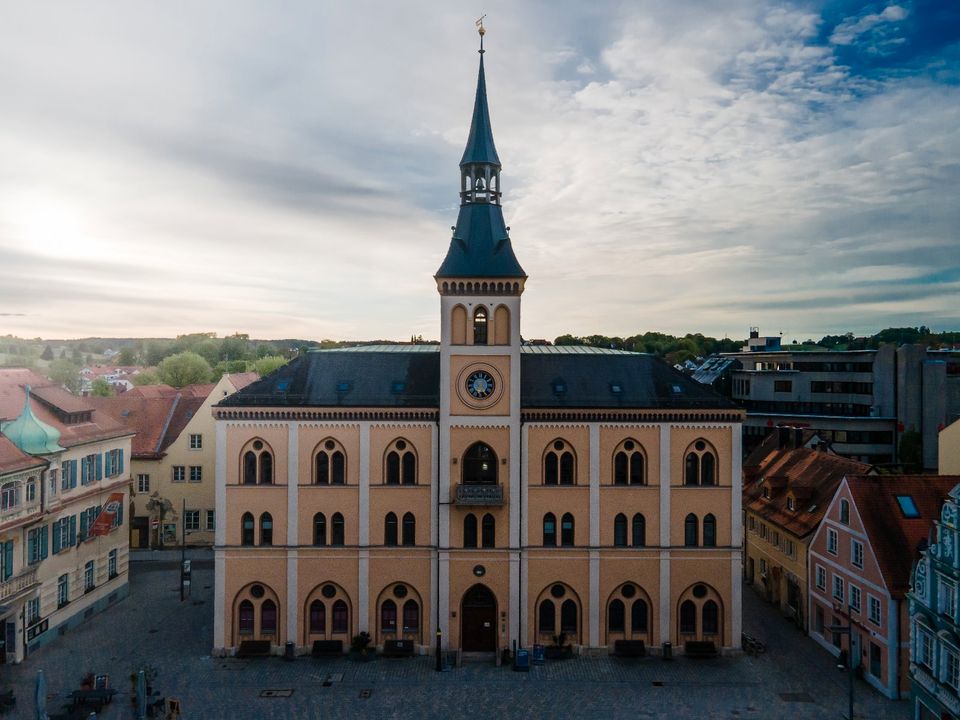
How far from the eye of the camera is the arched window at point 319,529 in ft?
125

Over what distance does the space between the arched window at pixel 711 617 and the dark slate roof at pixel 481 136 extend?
27.9 metres

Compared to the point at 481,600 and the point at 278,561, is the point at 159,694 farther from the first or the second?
the point at 481,600

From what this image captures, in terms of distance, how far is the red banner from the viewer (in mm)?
42969

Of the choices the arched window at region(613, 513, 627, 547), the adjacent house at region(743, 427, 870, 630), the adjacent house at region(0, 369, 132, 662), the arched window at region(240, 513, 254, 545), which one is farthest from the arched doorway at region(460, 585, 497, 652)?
the adjacent house at region(0, 369, 132, 662)

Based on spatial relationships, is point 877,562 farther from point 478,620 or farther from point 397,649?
point 397,649

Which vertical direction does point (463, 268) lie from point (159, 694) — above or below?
above

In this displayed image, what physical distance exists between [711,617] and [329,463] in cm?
2303

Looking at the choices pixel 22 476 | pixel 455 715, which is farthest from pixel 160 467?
pixel 455 715

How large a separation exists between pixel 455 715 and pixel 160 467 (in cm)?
3673

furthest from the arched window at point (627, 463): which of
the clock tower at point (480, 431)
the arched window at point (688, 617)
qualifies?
the arched window at point (688, 617)

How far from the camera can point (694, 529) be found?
126 ft

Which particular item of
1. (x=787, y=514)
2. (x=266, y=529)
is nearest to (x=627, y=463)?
(x=787, y=514)

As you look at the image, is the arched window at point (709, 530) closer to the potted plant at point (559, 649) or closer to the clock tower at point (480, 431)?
the potted plant at point (559, 649)

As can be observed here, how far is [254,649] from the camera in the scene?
37.2 metres
